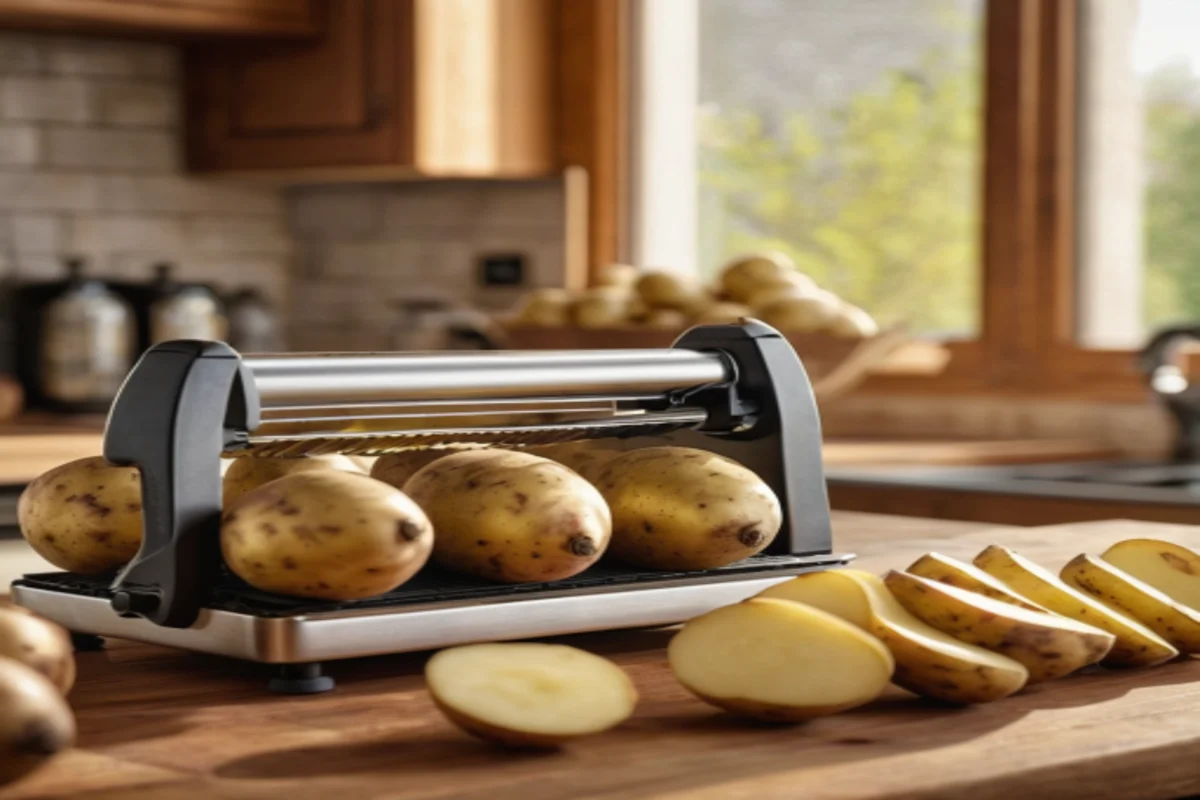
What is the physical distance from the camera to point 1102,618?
112 cm

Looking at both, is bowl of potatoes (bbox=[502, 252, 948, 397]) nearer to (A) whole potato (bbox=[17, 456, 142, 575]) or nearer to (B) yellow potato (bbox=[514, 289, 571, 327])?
(B) yellow potato (bbox=[514, 289, 571, 327])

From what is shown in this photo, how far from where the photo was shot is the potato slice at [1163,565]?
1.26 meters

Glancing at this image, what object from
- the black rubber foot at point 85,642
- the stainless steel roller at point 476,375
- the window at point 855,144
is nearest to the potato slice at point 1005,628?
the stainless steel roller at point 476,375

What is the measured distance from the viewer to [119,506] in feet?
3.71

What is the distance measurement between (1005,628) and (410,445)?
375 mm

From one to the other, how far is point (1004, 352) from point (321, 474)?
116 inches

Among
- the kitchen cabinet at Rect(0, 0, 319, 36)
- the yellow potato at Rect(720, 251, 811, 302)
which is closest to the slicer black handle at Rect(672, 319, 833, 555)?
the yellow potato at Rect(720, 251, 811, 302)

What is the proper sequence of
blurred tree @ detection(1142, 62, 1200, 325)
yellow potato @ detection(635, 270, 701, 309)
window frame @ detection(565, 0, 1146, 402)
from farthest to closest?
1. window frame @ detection(565, 0, 1146, 402)
2. blurred tree @ detection(1142, 62, 1200, 325)
3. yellow potato @ detection(635, 270, 701, 309)

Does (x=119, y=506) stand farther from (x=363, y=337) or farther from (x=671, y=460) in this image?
(x=363, y=337)

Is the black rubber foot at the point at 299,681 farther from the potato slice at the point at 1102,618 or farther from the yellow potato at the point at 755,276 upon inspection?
the yellow potato at the point at 755,276

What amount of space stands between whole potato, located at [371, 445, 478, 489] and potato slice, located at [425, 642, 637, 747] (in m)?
0.27

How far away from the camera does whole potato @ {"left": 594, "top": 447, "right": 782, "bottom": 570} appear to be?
46.0 inches

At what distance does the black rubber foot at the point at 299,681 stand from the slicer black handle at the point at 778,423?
1.15 feet

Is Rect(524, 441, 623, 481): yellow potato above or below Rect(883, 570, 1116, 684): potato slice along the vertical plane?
above
